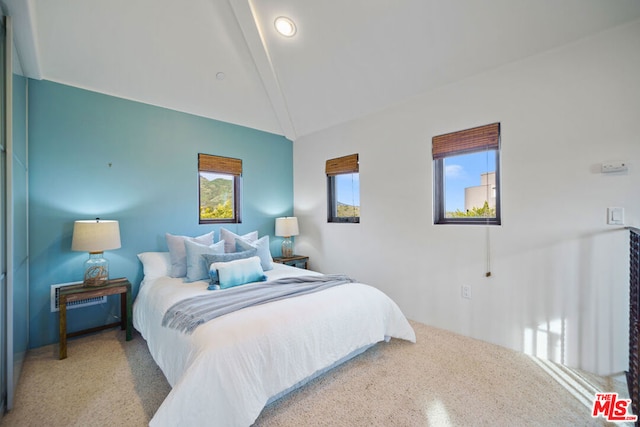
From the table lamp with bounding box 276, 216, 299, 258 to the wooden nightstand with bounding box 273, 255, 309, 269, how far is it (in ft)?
0.50

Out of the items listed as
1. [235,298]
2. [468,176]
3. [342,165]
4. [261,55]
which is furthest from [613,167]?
[261,55]

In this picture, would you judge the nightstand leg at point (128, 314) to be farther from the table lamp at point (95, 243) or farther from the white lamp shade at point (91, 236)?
the white lamp shade at point (91, 236)

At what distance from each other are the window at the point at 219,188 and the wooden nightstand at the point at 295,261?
0.79 m

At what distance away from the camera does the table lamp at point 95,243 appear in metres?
2.37

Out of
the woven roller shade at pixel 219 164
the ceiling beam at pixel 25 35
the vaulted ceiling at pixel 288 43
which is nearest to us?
the ceiling beam at pixel 25 35

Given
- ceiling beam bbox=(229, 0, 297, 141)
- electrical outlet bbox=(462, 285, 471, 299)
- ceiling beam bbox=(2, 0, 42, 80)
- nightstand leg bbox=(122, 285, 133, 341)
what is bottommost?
nightstand leg bbox=(122, 285, 133, 341)

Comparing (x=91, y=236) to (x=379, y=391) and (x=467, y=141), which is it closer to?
(x=379, y=391)

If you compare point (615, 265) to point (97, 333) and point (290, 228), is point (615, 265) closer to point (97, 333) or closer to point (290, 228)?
point (290, 228)

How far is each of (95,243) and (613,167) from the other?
403 centimetres

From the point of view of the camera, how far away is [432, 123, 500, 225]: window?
240 centimetres

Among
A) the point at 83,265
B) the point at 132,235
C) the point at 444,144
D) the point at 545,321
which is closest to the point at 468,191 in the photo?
the point at 444,144

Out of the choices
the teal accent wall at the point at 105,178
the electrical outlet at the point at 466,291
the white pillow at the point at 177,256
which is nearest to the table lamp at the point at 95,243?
the teal accent wall at the point at 105,178

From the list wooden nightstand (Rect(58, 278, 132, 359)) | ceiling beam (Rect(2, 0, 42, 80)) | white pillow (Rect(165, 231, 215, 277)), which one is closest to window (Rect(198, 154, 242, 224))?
white pillow (Rect(165, 231, 215, 277))

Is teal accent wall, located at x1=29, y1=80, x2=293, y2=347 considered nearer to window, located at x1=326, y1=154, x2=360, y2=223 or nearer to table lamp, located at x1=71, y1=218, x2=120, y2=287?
table lamp, located at x1=71, y1=218, x2=120, y2=287
